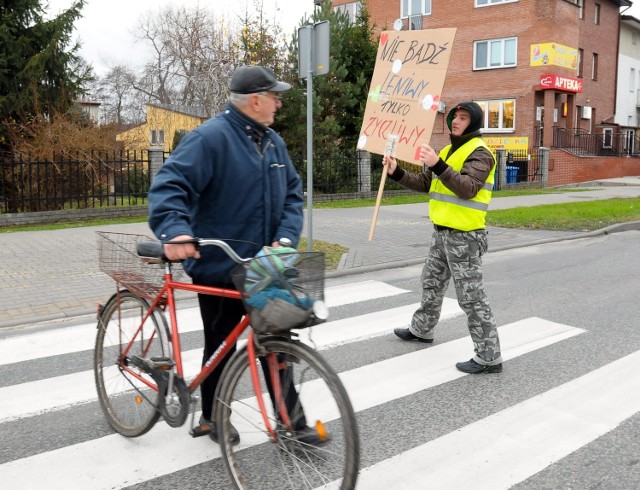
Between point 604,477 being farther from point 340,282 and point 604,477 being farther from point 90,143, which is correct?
point 90,143

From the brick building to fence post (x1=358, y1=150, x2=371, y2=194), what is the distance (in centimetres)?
1071

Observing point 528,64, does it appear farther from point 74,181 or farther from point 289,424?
point 289,424

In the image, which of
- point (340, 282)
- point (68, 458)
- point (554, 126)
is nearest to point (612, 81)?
point (554, 126)

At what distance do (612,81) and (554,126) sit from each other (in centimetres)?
Result: 839

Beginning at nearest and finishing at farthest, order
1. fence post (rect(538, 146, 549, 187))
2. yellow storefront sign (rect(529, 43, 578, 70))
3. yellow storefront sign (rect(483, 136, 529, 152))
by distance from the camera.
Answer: fence post (rect(538, 146, 549, 187)), yellow storefront sign (rect(529, 43, 578, 70)), yellow storefront sign (rect(483, 136, 529, 152))

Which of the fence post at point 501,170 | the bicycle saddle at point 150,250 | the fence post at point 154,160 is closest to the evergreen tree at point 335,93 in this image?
the fence post at point 501,170

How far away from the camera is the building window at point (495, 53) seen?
2972cm

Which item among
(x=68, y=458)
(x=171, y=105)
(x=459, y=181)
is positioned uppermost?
(x=171, y=105)

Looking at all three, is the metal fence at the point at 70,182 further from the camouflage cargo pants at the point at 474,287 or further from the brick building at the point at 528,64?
the brick building at the point at 528,64

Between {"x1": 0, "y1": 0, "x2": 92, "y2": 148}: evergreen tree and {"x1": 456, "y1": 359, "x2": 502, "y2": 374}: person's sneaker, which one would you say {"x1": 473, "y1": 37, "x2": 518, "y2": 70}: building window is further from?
{"x1": 456, "y1": 359, "x2": 502, "y2": 374}: person's sneaker

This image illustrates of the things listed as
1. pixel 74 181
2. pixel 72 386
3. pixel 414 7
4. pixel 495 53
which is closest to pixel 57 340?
pixel 72 386

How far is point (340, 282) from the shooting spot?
823 centimetres

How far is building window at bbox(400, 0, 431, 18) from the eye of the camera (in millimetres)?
32344

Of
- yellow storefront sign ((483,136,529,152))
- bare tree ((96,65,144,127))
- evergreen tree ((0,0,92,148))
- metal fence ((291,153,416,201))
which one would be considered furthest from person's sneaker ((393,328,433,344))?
bare tree ((96,65,144,127))
